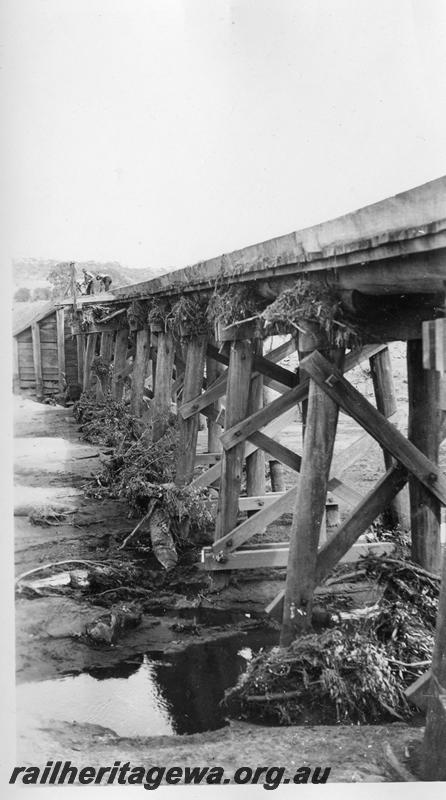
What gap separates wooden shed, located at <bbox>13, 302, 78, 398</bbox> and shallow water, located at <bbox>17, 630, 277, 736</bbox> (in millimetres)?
11044

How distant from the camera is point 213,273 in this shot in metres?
5.17

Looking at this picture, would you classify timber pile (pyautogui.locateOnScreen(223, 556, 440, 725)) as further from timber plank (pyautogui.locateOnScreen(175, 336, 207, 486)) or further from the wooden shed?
the wooden shed

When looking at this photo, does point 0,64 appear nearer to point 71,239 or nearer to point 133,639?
point 71,239

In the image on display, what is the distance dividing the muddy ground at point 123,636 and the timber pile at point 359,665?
17 cm

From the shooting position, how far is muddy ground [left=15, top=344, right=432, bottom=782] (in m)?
3.19

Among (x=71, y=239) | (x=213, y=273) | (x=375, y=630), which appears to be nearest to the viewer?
(x=375, y=630)

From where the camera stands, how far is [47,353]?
15711 millimetres

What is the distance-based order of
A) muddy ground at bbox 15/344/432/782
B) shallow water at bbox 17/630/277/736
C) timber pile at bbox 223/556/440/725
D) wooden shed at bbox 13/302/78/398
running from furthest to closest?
wooden shed at bbox 13/302/78/398
shallow water at bbox 17/630/277/736
timber pile at bbox 223/556/440/725
muddy ground at bbox 15/344/432/782

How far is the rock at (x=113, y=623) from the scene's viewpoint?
458cm

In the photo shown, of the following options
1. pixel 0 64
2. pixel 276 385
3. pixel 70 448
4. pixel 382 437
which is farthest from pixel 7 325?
pixel 70 448

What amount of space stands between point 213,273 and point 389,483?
7.02 ft

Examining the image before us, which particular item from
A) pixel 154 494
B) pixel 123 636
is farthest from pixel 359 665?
pixel 154 494

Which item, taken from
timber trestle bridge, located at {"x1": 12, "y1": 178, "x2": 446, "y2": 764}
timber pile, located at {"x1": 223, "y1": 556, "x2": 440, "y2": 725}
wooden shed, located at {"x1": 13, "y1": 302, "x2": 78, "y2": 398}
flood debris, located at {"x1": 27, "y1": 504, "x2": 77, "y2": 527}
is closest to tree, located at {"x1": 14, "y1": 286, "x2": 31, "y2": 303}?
timber trestle bridge, located at {"x1": 12, "y1": 178, "x2": 446, "y2": 764}

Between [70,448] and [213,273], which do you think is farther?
[70,448]
